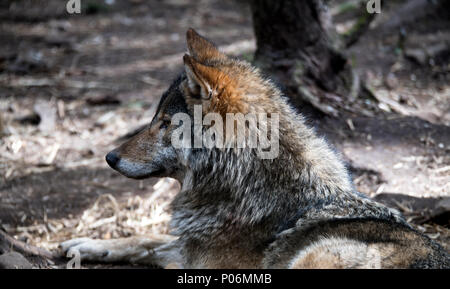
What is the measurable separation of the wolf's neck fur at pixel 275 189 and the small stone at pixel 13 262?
1.40 m

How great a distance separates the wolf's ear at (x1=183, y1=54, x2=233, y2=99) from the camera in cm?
333

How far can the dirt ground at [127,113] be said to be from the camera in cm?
517

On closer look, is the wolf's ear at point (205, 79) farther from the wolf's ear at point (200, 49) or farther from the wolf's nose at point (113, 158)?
the wolf's nose at point (113, 158)

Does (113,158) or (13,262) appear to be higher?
(113,158)

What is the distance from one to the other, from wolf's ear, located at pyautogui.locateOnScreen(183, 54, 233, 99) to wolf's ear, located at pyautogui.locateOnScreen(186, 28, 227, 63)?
0.48m

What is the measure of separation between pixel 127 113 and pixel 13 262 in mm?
4322

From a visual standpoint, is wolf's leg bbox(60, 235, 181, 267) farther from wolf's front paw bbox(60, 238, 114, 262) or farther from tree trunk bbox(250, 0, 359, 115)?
tree trunk bbox(250, 0, 359, 115)

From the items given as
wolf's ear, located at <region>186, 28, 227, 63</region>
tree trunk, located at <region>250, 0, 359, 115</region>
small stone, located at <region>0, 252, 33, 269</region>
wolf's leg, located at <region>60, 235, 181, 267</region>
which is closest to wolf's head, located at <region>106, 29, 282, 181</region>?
wolf's ear, located at <region>186, 28, 227, 63</region>

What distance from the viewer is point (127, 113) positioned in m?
7.84

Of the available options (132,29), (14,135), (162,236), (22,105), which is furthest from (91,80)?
(162,236)

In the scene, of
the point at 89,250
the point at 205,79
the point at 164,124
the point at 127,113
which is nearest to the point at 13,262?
the point at 89,250

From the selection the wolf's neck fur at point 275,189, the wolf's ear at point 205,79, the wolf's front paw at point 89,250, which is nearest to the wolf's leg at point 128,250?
the wolf's front paw at point 89,250

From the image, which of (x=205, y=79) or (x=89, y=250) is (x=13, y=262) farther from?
(x=205, y=79)

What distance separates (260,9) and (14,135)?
13.0ft
